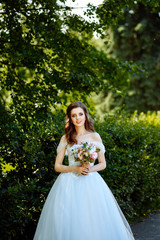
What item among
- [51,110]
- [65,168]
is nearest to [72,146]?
[65,168]

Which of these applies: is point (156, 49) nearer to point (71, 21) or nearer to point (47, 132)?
point (71, 21)

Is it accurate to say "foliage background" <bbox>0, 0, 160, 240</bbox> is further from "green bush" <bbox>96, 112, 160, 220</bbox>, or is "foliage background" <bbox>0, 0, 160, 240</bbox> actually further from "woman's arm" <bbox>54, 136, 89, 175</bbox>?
"woman's arm" <bbox>54, 136, 89, 175</bbox>

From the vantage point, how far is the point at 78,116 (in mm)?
3812

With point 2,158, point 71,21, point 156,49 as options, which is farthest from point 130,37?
point 2,158

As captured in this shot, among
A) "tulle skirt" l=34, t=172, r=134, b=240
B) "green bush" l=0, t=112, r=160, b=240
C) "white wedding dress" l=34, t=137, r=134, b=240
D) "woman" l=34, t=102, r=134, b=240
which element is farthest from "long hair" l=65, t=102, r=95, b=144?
"green bush" l=0, t=112, r=160, b=240

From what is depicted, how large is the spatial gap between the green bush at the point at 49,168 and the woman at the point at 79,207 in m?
0.52

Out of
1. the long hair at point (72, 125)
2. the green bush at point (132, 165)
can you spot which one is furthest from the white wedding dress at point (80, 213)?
the green bush at point (132, 165)

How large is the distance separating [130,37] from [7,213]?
66.2 feet

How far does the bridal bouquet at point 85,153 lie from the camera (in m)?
3.38

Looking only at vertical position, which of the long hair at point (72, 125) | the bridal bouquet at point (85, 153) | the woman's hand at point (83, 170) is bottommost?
the woman's hand at point (83, 170)

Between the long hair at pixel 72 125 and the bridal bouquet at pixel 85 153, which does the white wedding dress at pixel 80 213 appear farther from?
the long hair at pixel 72 125

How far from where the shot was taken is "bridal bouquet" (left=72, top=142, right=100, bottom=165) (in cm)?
338

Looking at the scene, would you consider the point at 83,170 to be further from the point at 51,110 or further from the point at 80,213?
the point at 51,110

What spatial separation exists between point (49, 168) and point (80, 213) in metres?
1.36
